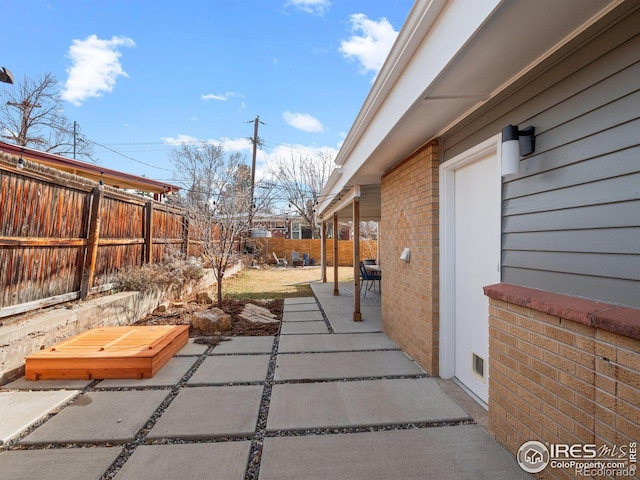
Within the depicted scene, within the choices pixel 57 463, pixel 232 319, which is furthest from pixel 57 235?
pixel 57 463

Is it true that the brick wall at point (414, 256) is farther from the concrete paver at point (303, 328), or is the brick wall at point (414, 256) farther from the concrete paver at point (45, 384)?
the concrete paver at point (45, 384)

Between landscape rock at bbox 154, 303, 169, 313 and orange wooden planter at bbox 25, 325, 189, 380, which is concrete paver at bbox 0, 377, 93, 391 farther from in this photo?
landscape rock at bbox 154, 303, 169, 313

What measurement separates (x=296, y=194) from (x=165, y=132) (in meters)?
10.8

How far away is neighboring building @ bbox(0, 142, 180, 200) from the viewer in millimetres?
7287

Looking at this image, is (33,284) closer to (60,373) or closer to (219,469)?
(60,373)

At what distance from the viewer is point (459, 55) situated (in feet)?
6.22

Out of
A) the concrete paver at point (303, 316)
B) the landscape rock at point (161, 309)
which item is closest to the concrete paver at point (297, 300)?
the concrete paver at point (303, 316)

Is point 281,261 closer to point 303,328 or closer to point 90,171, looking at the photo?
point 90,171

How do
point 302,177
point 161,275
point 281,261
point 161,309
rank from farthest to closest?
point 302,177
point 281,261
point 161,275
point 161,309

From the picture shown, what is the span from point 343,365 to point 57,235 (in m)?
4.21

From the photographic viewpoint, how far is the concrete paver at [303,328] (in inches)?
212

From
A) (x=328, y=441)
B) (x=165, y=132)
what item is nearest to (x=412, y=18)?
(x=328, y=441)

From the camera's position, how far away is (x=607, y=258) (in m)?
1.62

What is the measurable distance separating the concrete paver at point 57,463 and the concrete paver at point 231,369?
1185mm
